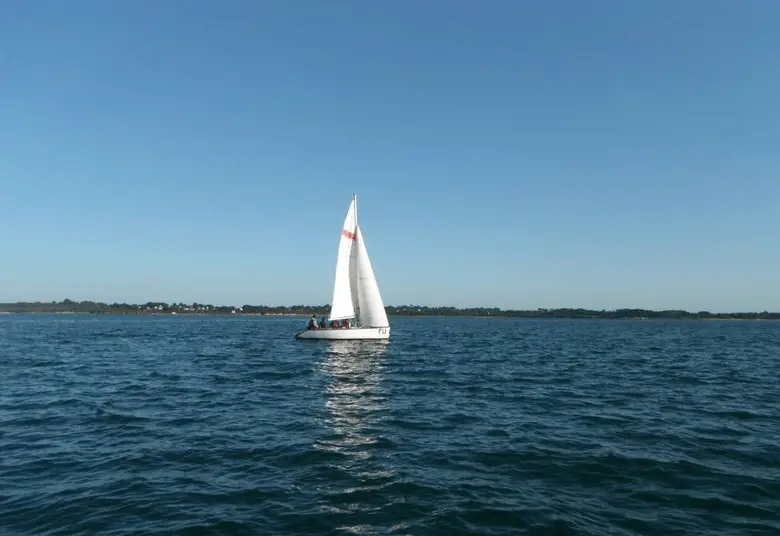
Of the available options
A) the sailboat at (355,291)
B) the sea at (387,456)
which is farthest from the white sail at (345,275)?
the sea at (387,456)

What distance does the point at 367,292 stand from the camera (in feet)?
193

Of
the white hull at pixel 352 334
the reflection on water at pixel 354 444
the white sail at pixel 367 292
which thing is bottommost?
the reflection on water at pixel 354 444

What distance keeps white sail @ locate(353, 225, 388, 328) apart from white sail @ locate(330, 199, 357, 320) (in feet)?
3.15

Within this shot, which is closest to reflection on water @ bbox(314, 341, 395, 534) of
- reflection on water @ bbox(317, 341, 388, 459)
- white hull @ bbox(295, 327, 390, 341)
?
reflection on water @ bbox(317, 341, 388, 459)

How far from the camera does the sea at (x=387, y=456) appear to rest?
10945 millimetres

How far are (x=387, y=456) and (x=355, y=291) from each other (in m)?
44.8

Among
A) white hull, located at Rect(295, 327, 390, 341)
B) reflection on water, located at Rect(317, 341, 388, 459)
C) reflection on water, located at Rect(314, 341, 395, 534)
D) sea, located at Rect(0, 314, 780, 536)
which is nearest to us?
sea, located at Rect(0, 314, 780, 536)

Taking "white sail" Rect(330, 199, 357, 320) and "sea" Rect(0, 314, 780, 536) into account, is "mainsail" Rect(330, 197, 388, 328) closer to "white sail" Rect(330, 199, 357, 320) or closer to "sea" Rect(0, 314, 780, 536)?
"white sail" Rect(330, 199, 357, 320)

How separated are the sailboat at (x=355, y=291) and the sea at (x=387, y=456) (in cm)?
2814

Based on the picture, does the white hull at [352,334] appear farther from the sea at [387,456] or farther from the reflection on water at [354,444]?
the sea at [387,456]

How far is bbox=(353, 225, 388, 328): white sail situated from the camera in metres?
58.9

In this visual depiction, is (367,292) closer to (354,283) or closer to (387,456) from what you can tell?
(354,283)

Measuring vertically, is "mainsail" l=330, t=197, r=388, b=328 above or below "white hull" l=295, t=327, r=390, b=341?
above

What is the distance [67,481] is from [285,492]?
574 centimetres
